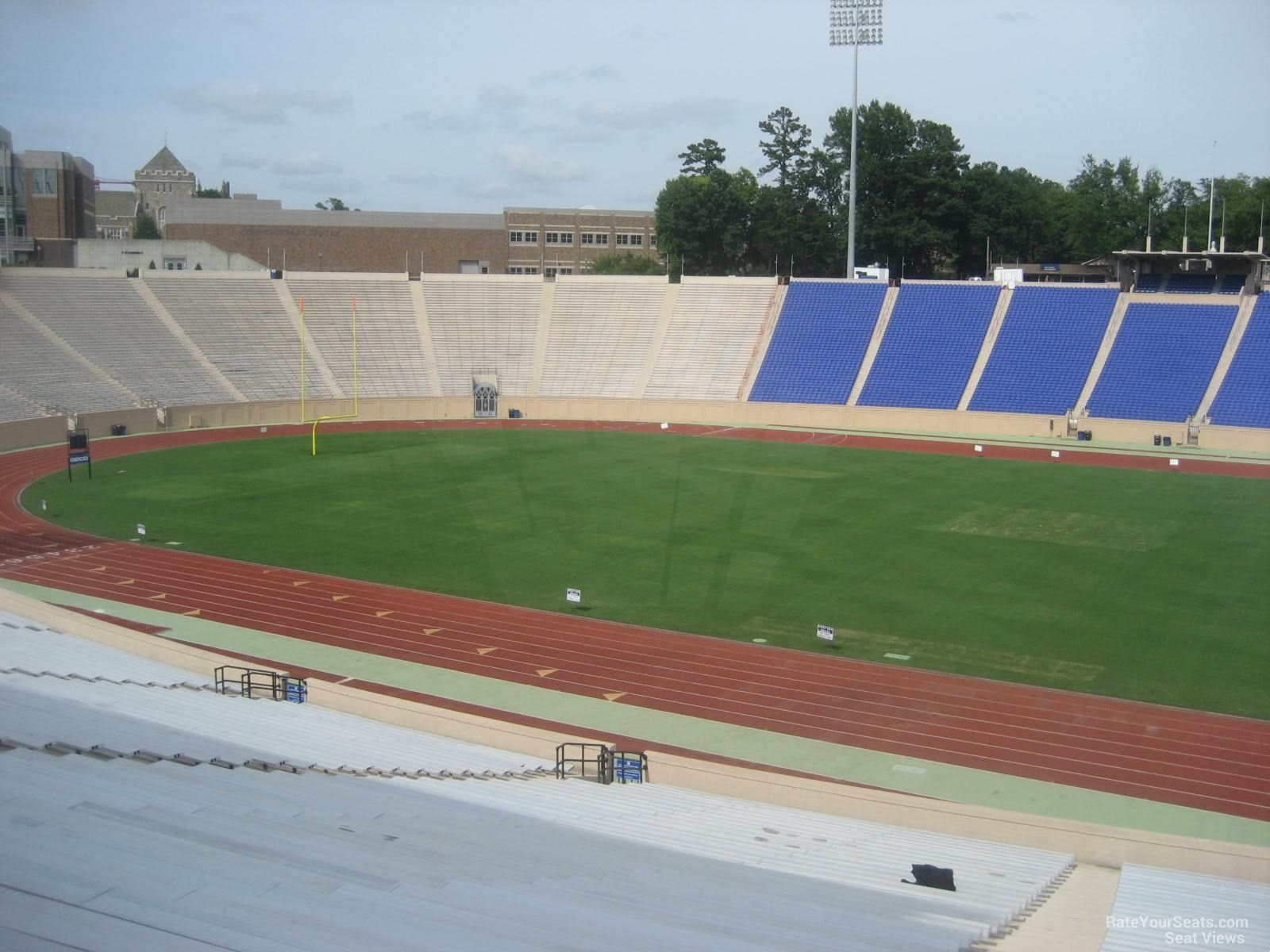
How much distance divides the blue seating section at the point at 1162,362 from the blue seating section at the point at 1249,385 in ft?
2.47

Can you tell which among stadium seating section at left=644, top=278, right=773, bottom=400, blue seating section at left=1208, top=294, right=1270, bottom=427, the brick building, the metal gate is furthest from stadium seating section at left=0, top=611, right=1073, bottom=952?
the brick building

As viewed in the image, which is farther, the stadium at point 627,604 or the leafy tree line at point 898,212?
the leafy tree line at point 898,212

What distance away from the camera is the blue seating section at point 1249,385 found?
43.2 m

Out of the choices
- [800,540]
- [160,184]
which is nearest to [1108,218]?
[800,540]

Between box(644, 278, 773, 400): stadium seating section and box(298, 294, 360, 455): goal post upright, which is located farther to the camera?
box(644, 278, 773, 400): stadium seating section

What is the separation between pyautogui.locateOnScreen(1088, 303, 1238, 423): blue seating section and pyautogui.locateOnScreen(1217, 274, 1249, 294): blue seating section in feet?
6.65

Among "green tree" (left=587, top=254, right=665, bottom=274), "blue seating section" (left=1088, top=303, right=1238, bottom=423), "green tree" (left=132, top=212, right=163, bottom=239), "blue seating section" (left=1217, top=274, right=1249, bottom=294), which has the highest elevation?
"green tree" (left=132, top=212, right=163, bottom=239)

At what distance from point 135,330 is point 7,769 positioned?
45230mm

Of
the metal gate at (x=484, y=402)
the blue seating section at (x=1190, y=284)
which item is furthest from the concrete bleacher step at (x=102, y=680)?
the blue seating section at (x=1190, y=284)

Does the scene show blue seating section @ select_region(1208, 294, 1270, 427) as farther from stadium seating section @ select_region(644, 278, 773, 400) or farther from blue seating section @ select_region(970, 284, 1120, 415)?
stadium seating section @ select_region(644, 278, 773, 400)

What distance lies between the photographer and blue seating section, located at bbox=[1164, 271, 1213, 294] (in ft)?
165

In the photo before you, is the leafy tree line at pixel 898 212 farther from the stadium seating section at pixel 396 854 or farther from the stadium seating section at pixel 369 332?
the stadium seating section at pixel 396 854

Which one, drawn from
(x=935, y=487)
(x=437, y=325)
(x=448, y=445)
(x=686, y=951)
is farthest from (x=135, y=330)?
(x=686, y=951)

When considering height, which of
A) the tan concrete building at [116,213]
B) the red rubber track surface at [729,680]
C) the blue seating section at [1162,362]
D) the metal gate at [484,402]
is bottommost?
the red rubber track surface at [729,680]
